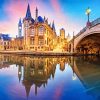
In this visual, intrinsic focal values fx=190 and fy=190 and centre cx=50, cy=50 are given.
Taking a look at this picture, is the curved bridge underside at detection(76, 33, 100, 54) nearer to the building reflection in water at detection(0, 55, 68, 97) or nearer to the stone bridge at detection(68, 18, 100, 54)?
the stone bridge at detection(68, 18, 100, 54)

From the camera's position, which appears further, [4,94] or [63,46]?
[63,46]

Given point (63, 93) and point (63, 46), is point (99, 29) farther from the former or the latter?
point (63, 46)

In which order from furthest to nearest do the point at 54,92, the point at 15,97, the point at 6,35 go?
1. the point at 6,35
2. the point at 54,92
3. the point at 15,97

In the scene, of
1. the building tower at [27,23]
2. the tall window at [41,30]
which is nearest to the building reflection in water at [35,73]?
the tall window at [41,30]

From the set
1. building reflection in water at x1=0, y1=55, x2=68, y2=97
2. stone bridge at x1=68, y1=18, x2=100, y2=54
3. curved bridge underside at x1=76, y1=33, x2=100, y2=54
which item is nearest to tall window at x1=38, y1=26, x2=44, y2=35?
stone bridge at x1=68, y1=18, x2=100, y2=54

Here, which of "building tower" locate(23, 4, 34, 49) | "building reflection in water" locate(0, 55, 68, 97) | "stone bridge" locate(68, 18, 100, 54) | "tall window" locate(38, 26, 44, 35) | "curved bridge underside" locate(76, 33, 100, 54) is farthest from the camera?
"building tower" locate(23, 4, 34, 49)

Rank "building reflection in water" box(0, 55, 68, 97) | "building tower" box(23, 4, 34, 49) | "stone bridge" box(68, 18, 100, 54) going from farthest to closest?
"building tower" box(23, 4, 34, 49), "stone bridge" box(68, 18, 100, 54), "building reflection in water" box(0, 55, 68, 97)

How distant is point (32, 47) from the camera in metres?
45.2

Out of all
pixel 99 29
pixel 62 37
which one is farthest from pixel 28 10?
pixel 99 29

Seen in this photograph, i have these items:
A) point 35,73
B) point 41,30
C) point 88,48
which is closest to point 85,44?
point 88,48

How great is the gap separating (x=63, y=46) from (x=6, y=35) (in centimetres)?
2727

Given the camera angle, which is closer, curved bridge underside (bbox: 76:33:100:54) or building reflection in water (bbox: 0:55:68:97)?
building reflection in water (bbox: 0:55:68:97)

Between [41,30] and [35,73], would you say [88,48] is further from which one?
[35,73]

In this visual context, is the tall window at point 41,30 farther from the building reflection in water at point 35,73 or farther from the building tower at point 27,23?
the building reflection in water at point 35,73
